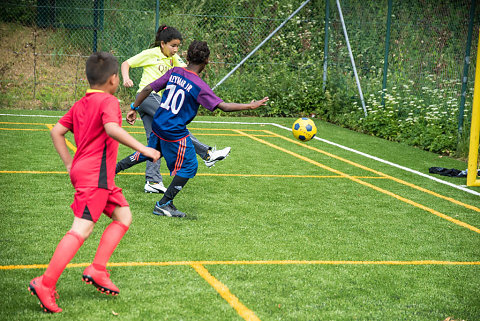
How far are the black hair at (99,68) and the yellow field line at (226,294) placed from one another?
5.35ft

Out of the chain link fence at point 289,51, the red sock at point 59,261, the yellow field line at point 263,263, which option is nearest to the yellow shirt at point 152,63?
the yellow field line at point 263,263

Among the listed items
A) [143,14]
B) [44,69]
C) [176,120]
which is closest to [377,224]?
[176,120]

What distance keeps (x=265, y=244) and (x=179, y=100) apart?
1.73 metres

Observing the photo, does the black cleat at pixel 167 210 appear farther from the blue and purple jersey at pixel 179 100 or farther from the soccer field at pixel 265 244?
the blue and purple jersey at pixel 179 100

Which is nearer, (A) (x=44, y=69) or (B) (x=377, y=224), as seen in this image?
(B) (x=377, y=224)

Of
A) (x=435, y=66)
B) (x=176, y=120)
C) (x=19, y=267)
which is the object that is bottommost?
(x=19, y=267)

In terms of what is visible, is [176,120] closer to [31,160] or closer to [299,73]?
[31,160]

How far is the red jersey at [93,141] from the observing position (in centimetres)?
366

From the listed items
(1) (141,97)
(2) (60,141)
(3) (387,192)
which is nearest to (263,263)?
(2) (60,141)

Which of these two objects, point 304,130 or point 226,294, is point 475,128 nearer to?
point 304,130

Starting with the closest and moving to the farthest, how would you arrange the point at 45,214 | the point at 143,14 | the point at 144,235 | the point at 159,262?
the point at 159,262 → the point at 144,235 → the point at 45,214 → the point at 143,14

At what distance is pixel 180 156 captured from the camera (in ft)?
19.9

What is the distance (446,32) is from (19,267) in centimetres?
1027

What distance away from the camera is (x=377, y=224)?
6215mm
